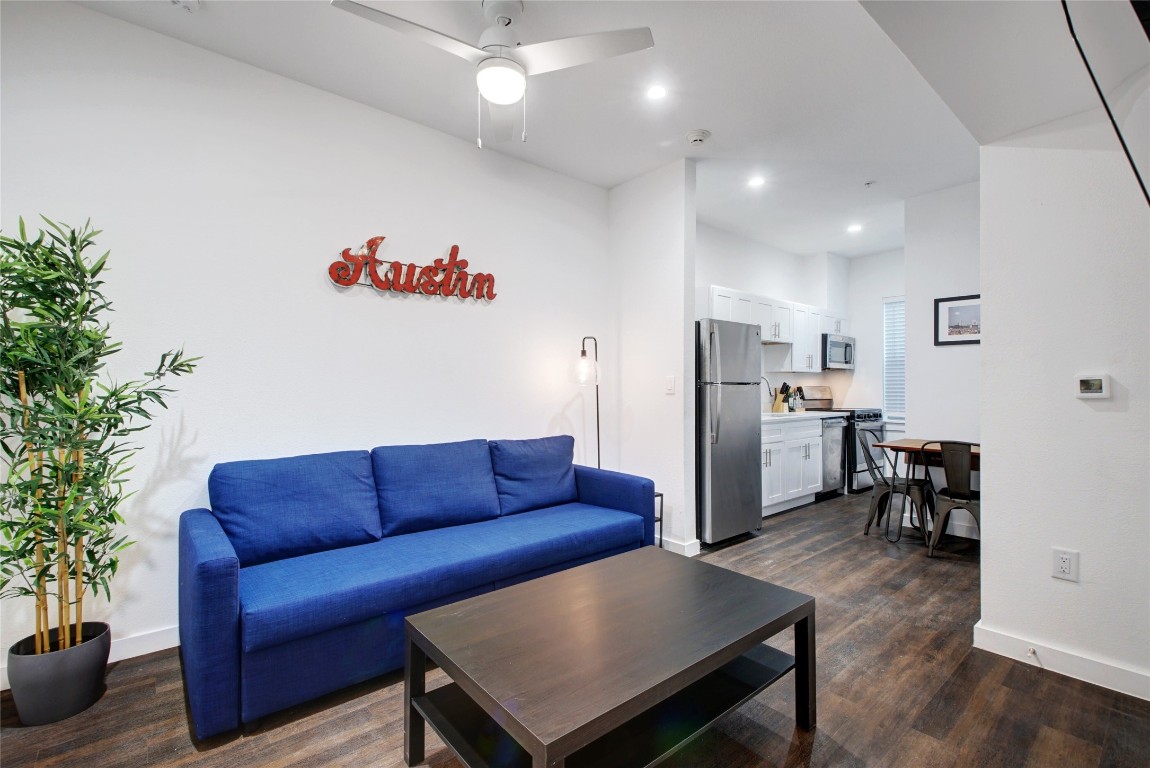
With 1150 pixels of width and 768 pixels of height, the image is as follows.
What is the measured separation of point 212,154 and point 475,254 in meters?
1.49

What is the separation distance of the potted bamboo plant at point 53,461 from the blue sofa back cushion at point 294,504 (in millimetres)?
422

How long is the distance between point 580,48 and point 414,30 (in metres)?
0.62

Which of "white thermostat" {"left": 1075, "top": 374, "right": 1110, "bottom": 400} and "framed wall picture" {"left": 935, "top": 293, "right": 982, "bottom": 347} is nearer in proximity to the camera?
"white thermostat" {"left": 1075, "top": 374, "right": 1110, "bottom": 400}

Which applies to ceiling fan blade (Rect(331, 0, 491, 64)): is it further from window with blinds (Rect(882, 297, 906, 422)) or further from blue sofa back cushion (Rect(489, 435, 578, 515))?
window with blinds (Rect(882, 297, 906, 422))

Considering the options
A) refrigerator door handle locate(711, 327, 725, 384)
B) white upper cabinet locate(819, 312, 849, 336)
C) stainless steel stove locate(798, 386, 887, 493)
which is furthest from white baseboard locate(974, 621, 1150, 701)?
white upper cabinet locate(819, 312, 849, 336)

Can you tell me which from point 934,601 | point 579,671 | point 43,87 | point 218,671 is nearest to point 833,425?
point 934,601

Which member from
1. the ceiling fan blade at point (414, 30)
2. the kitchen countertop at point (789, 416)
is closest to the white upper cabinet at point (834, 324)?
the kitchen countertop at point (789, 416)

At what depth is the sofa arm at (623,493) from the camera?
3166mm

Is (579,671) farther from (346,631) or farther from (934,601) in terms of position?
(934,601)

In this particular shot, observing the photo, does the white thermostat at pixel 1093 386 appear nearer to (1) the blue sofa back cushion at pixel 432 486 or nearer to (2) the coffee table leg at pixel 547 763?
(2) the coffee table leg at pixel 547 763

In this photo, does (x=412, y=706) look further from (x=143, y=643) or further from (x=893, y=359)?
(x=893, y=359)

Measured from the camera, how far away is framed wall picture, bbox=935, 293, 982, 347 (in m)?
4.14

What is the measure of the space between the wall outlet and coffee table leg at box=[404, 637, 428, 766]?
103 inches

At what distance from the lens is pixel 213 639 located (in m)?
1.76
